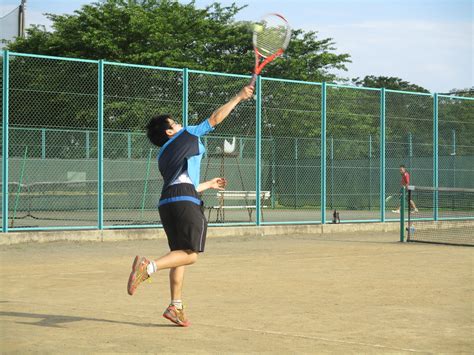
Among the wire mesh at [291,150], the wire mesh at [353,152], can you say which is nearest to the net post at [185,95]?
the wire mesh at [291,150]

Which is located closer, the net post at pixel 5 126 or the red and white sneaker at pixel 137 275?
the red and white sneaker at pixel 137 275

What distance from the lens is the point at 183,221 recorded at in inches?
259

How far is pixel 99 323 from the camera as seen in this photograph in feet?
21.7

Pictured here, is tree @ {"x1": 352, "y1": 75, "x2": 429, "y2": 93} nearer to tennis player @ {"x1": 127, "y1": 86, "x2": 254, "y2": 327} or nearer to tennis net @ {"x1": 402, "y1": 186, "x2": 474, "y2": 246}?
tennis net @ {"x1": 402, "y1": 186, "x2": 474, "y2": 246}

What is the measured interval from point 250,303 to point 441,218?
1427 centimetres

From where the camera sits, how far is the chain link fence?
16578 millimetres

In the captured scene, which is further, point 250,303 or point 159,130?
point 250,303

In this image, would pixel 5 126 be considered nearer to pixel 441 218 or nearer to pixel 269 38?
pixel 269 38

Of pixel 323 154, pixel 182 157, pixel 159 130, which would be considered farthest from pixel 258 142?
pixel 182 157

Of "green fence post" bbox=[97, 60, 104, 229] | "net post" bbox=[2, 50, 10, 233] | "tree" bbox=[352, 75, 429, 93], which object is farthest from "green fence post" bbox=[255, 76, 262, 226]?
"tree" bbox=[352, 75, 429, 93]

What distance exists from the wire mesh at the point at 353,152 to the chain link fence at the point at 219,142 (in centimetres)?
4

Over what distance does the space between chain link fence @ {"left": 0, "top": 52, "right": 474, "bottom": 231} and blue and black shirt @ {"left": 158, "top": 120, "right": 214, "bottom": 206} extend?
898 centimetres

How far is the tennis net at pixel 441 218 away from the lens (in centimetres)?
1773

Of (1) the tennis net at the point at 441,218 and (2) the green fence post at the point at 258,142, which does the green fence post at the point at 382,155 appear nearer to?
(1) the tennis net at the point at 441,218
